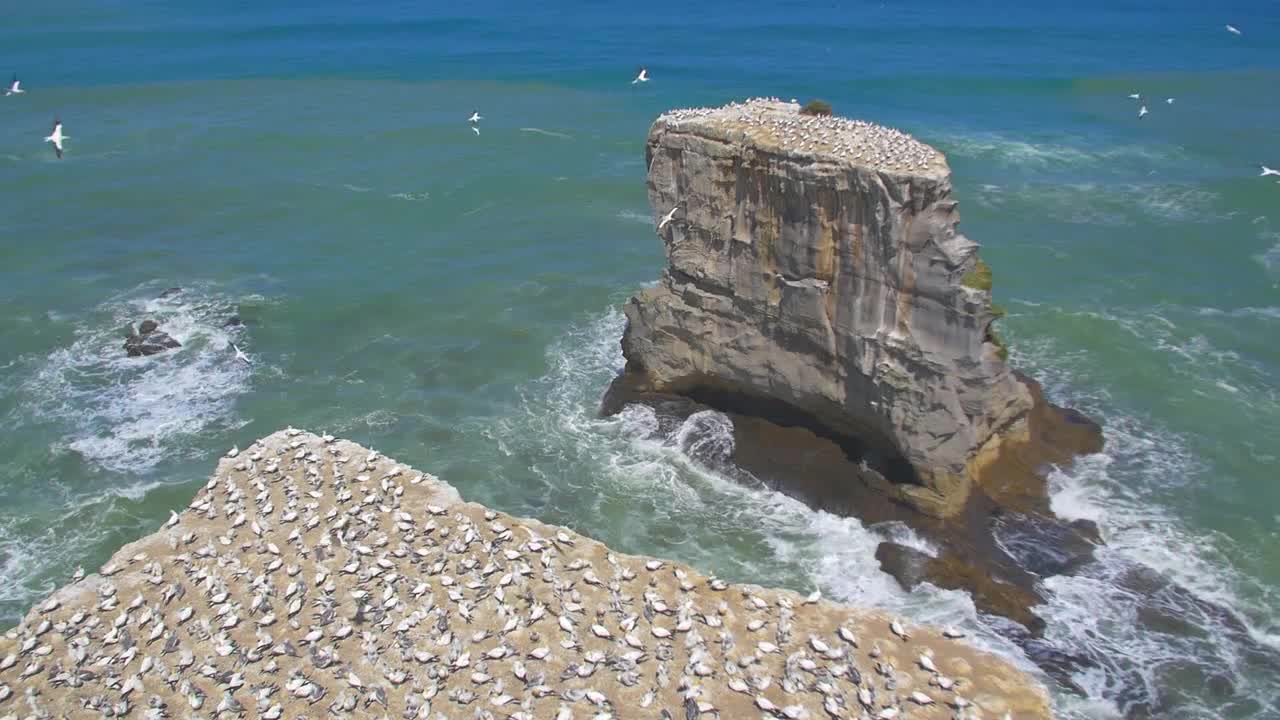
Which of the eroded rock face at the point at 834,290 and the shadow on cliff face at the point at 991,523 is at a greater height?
the eroded rock face at the point at 834,290

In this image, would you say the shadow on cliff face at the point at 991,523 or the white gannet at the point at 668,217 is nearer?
the shadow on cliff face at the point at 991,523

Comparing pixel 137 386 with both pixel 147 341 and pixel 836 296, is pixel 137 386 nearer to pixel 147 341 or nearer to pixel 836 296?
pixel 147 341

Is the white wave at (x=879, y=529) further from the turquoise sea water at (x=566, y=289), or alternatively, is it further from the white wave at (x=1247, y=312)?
the white wave at (x=1247, y=312)

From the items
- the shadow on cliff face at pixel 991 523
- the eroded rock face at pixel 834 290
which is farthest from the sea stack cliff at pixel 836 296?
the shadow on cliff face at pixel 991 523

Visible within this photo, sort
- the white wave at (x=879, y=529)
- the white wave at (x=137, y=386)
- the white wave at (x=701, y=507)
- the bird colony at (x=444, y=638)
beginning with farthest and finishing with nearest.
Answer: the white wave at (x=137, y=386) < the white wave at (x=701, y=507) < the white wave at (x=879, y=529) < the bird colony at (x=444, y=638)

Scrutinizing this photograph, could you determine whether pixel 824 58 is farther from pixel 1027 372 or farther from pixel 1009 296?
pixel 1027 372

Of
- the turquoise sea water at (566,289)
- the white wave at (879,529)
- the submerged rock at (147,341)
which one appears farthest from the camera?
the submerged rock at (147,341)

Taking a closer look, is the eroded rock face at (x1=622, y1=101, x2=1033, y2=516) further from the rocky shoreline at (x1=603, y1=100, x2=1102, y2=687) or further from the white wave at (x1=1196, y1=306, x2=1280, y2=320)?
the white wave at (x1=1196, y1=306, x2=1280, y2=320)

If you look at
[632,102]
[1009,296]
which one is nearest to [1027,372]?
[1009,296]
